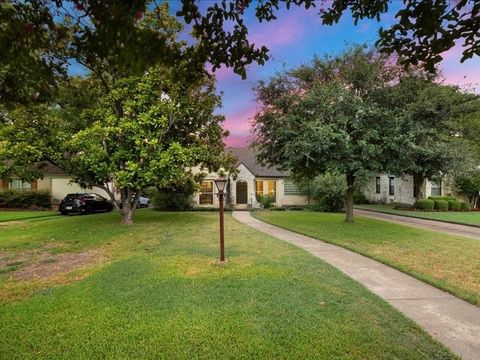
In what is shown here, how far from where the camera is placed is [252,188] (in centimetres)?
3105

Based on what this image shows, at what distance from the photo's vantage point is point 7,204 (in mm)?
27219

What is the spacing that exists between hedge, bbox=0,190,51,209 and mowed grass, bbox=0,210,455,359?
74.9 ft

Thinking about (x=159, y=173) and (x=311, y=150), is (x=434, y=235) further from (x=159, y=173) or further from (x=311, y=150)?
(x=159, y=173)

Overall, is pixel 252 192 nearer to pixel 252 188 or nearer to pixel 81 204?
pixel 252 188

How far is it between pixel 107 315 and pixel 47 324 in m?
0.72

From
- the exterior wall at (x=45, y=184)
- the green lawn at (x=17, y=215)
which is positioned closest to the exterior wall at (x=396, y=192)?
the green lawn at (x=17, y=215)

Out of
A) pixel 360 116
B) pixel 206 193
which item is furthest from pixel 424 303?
pixel 206 193

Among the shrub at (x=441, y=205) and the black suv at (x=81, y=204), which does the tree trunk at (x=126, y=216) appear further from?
the shrub at (x=441, y=205)

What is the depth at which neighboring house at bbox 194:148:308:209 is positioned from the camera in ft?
101

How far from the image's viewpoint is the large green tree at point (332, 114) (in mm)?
13508

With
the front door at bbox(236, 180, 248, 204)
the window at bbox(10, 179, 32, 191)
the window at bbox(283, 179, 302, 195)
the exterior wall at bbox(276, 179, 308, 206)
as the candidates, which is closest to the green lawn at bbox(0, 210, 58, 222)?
the window at bbox(10, 179, 32, 191)

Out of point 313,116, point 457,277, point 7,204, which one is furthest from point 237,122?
point 7,204

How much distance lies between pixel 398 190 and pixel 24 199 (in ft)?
99.8

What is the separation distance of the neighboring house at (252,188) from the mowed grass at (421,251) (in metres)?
15.4
